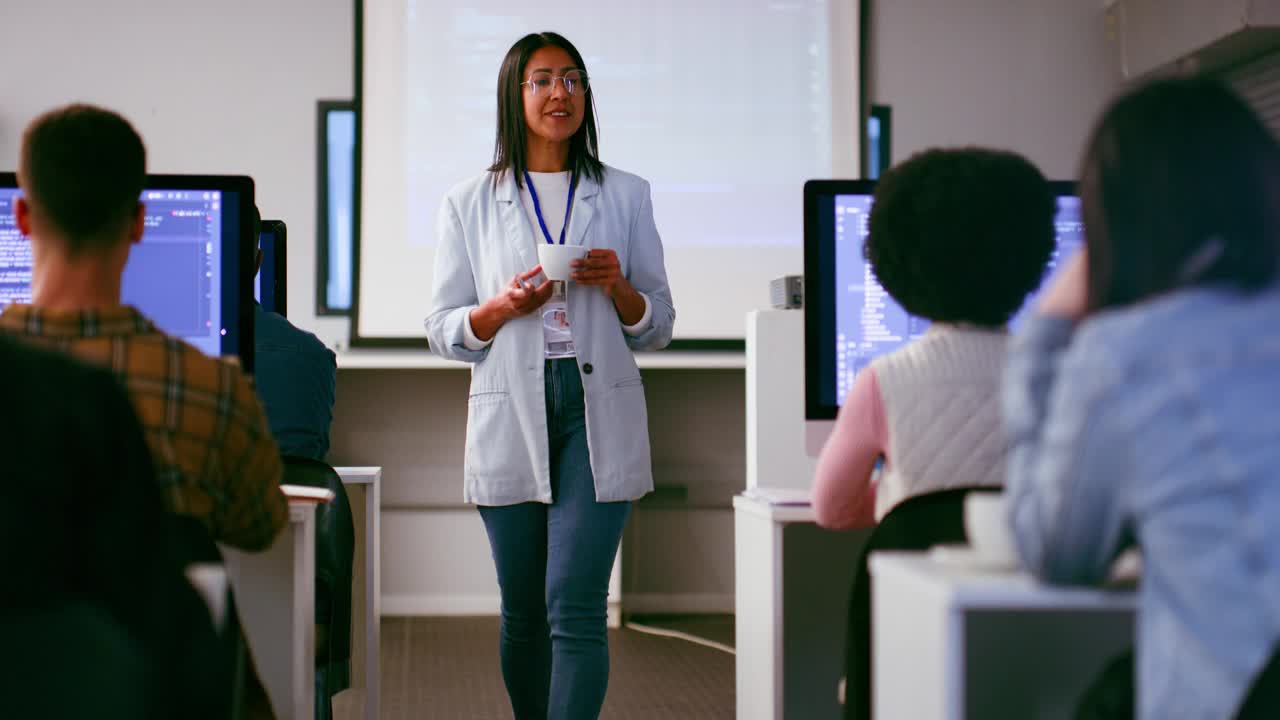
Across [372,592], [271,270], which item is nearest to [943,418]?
[372,592]

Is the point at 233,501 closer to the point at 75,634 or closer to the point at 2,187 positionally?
the point at 75,634

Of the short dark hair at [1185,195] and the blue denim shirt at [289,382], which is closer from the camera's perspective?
the short dark hair at [1185,195]

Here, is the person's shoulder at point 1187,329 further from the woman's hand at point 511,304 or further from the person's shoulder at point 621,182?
the person's shoulder at point 621,182

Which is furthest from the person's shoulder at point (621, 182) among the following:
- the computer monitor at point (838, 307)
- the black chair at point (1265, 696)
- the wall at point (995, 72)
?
the wall at point (995, 72)

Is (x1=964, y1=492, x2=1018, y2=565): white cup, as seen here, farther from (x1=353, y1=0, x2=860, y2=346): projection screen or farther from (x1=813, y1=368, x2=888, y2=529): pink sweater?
(x1=353, y1=0, x2=860, y2=346): projection screen

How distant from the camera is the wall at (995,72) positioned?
14.5 ft

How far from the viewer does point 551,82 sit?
215 cm

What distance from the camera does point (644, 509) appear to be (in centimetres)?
436

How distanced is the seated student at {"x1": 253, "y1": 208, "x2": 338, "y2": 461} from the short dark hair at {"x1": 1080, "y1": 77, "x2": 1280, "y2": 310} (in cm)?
161

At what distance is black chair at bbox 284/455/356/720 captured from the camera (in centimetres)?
205

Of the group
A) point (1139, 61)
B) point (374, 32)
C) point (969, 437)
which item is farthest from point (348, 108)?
point (969, 437)

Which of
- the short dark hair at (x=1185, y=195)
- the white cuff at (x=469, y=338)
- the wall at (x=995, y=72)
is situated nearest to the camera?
the short dark hair at (x=1185, y=195)

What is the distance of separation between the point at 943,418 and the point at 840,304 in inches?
25.1

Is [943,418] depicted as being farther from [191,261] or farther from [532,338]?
[191,261]
